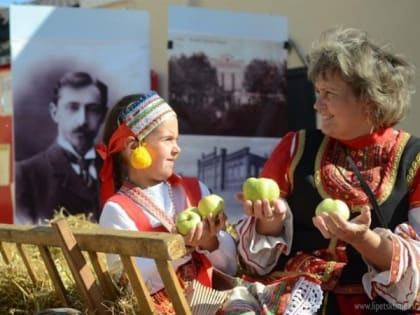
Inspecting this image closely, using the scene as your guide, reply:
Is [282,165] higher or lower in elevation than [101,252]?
higher

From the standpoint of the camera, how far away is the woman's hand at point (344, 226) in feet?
4.85

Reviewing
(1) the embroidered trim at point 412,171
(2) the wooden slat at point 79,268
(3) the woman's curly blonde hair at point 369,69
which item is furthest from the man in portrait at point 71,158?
(1) the embroidered trim at point 412,171

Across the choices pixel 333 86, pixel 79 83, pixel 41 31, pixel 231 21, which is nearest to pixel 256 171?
pixel 231 21

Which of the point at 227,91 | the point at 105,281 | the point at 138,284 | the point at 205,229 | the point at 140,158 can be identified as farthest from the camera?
the point at 227,91

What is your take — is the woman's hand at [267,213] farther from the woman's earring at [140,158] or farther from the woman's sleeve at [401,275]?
the woman's earring at [140,158]

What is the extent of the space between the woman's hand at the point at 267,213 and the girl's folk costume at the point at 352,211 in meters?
0.02

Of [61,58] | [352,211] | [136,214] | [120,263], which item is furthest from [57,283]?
[61,58]

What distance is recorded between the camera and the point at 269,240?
1.75 metres

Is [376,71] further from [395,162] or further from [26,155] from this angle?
[26,155]

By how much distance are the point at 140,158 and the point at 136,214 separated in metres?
0.16

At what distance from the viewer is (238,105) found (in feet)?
13.0

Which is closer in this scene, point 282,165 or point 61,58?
point 282,165

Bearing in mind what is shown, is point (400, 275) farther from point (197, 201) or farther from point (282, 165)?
point (197, 201)

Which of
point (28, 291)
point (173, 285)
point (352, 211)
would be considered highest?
point (352, 211)
